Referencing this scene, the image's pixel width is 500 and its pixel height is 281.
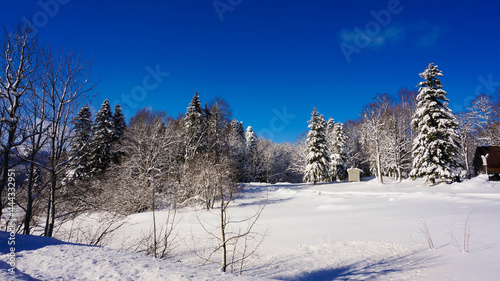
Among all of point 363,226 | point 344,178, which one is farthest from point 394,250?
point 344,178

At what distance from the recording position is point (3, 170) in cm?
494

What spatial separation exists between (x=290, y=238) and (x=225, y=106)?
57.5 ft

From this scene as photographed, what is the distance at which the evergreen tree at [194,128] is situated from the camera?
20875 mm

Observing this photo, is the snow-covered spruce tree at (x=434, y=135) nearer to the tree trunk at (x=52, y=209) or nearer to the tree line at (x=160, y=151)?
the tree line at (x=160, y=151)

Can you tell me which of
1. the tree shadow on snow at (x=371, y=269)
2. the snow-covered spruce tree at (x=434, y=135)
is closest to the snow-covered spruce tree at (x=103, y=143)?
the tree shadow on snow at (x=371, y=269)

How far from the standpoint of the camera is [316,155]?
31.4 m

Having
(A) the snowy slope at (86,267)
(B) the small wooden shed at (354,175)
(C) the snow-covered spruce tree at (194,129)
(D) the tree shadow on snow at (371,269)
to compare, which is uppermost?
(C) the snow-covered spruce tree at (194,129)

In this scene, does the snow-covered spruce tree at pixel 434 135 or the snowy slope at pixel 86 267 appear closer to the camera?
the snowy slope at pixel 86 267

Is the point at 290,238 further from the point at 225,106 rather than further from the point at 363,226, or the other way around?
the point at 225,106

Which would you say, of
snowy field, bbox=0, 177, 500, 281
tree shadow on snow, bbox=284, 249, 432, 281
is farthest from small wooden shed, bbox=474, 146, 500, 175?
tree shadow on snow, bbox=284, 249, 432, 281

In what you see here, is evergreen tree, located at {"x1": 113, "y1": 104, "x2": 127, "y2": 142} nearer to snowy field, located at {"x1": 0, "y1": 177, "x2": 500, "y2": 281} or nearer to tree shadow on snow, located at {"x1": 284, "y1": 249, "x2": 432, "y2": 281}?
snowy field, located at {"x1": 0, "y1": 177, "x2": 500, "y2": 281}

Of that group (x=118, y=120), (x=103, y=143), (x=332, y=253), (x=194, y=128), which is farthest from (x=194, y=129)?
(x=332, y=253)

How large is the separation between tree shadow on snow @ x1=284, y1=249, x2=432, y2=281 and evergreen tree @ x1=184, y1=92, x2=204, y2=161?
15.2 metres

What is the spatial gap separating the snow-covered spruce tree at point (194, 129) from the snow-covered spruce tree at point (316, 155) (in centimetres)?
1519
